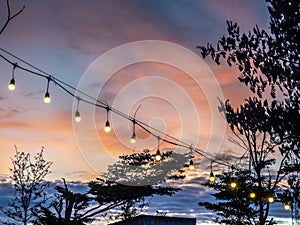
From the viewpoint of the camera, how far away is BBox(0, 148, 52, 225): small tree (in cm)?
1894

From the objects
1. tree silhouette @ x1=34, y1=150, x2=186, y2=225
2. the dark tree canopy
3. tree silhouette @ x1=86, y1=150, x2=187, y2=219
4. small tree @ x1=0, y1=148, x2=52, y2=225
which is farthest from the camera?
tree silhouette @ x1=86, y1=150, x2=187, y2=219

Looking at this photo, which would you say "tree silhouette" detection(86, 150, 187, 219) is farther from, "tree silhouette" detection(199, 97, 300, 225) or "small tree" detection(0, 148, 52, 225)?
"tree silhouette" detection(199, 97, 300, 225)

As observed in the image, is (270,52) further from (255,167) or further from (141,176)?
(141,176)

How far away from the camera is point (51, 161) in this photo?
20703 mm

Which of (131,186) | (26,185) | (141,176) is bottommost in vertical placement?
(26,185)

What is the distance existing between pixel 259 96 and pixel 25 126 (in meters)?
11.9

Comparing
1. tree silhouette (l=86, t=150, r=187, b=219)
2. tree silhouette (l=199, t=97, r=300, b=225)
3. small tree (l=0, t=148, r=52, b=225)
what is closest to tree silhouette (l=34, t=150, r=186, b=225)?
tree silhouette (l=86, t=150, r=187, b=219)

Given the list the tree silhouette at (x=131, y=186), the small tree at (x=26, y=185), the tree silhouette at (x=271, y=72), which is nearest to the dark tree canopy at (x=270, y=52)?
the tree silhouette at (x=271, y=72)

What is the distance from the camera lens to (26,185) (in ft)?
64.6

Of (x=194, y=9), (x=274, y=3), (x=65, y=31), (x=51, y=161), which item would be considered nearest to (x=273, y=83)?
(x=274, y=3)

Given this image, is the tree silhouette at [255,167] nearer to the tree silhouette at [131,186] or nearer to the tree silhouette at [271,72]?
the tree silhouette at [271,72]

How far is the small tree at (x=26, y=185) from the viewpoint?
746 inches

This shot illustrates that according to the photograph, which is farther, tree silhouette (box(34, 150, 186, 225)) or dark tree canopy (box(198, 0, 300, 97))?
tree silhouette (box(34, 150, 186, 225))

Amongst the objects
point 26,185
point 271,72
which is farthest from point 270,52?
point 26,185
